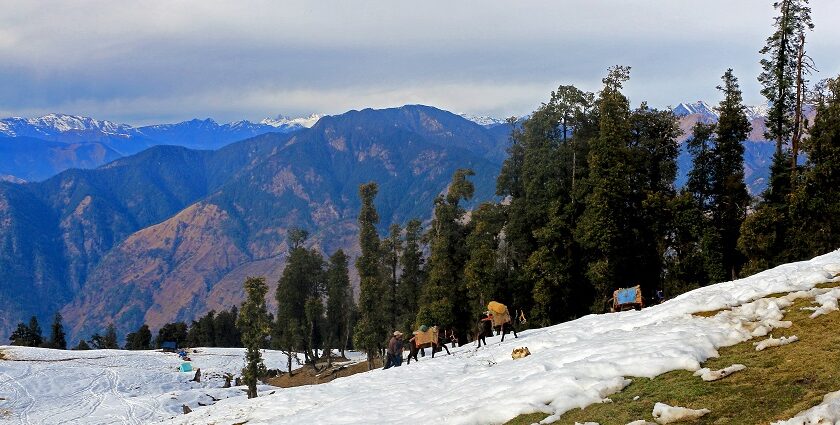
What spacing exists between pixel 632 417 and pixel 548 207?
127 feet

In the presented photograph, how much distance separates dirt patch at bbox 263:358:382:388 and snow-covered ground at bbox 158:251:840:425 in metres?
47.7

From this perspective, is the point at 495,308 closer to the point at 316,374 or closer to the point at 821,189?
the point at 821,189

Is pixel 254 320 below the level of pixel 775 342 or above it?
below

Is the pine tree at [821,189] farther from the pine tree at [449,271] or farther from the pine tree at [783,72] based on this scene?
the pine tree at [449,271]

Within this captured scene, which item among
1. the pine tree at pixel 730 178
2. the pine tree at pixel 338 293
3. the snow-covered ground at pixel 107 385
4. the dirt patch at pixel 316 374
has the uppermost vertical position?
the pine tree at pixel 730 178

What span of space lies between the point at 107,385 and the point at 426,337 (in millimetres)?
51262

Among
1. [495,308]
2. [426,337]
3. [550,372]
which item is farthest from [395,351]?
[550,372]

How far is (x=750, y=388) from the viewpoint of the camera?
1039cm

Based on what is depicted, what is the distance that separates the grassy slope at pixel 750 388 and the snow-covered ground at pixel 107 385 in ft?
136

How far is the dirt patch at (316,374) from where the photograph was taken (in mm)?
69688

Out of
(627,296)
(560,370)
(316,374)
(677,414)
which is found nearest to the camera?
(677,414)

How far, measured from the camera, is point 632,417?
1047cm

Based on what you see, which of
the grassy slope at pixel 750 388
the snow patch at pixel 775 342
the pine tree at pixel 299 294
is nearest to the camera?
the grassy slope at pixel 750 388

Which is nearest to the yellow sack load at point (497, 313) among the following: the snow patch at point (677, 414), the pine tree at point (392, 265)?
the snow patch at point (677, 414)
